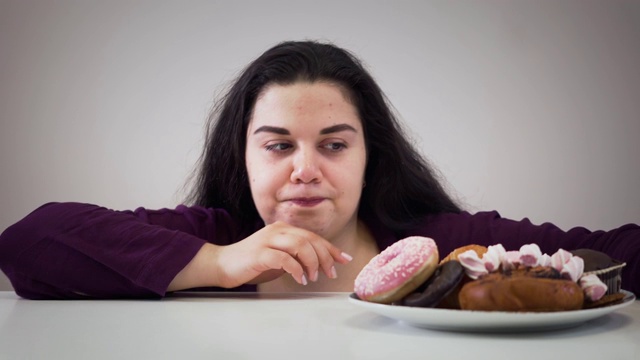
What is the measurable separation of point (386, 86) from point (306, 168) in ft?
5.48

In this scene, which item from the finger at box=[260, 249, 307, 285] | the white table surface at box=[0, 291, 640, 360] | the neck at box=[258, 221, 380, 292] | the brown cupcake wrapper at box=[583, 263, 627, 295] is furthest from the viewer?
the neck at box=[258, 221, 380, 292]

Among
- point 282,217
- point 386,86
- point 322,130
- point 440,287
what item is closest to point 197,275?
point 282,217

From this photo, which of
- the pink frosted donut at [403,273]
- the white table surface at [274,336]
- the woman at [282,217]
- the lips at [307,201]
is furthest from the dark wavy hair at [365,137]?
the pink frosted donut at [403,273]

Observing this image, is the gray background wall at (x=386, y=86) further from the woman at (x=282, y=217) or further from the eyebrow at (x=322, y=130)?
the eyebrow at (x=322, y=130)

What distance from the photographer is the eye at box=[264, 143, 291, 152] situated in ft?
3.77

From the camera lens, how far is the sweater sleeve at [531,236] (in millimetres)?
953

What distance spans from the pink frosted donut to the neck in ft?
1.95

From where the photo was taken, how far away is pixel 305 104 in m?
1.16

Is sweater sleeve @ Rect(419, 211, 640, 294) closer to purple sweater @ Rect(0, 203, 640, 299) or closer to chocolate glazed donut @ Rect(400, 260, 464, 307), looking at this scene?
purple sweater @ Rect(0, 203, 640, 299)

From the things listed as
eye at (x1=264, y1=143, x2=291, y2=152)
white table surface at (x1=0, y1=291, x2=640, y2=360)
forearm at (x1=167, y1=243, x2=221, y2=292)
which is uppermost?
eye at (x1=264, y1=143, x2=291, y2=152)

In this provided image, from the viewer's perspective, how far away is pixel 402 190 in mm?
1366

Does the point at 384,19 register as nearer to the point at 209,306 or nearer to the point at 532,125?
the point at 532,125

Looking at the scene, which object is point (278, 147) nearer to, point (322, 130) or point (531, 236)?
point (322, 130)

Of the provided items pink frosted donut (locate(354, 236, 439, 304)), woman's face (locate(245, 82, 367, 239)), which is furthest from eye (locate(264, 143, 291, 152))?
pink frosted donut (locate(354, 236, 439, 304))
